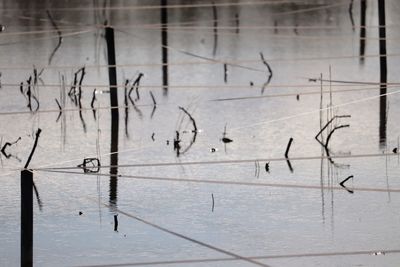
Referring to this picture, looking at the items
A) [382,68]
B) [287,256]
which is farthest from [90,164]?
[382,68]

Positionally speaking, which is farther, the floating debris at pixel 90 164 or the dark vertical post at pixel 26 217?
the floating debris at pixel 90 164

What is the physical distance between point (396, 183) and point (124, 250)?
9.94ft

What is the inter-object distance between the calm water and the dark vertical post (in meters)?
0.31

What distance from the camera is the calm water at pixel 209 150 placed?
10.6 metres

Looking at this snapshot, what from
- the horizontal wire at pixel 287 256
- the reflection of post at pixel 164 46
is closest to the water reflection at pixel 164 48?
the reflection of post at pixel 164 46

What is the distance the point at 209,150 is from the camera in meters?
13.9

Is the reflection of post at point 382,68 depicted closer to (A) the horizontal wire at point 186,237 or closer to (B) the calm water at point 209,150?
(B) the calm water at point 209,150

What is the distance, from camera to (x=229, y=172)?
42.3 ft

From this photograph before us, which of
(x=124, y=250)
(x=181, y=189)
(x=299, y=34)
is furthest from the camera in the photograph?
(x=299, y=34)

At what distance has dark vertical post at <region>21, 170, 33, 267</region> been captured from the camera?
9391mm

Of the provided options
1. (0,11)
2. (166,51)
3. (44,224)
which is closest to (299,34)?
(166,51)

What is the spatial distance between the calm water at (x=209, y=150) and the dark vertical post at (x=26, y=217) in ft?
1.03

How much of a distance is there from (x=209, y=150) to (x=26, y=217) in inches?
178

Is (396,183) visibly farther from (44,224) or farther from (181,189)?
(44,224)
